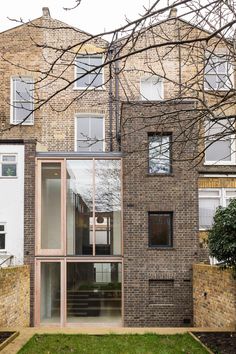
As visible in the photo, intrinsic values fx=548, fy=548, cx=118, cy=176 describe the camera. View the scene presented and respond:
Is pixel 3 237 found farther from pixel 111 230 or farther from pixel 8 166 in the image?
pixel 111 230

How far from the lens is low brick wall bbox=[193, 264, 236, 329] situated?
1376 cm

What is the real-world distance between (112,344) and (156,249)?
8442 millimetres

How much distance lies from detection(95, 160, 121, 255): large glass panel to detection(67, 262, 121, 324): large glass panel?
2.31 ft

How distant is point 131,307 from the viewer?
19.1 meters

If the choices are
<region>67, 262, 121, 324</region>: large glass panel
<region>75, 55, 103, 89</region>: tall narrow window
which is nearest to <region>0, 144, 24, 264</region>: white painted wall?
<region>67, 262, 121, 324</region>: large glass panel

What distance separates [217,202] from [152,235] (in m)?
3.33

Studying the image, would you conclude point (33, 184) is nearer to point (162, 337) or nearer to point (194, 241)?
point (194, 241)

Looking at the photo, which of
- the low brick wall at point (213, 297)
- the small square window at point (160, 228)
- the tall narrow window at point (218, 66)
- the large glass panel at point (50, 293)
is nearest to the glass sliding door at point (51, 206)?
the large glass panel at point (50, 293)

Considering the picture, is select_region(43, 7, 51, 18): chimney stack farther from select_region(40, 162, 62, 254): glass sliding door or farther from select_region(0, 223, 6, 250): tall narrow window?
select_region(0, 223, 6, 250): tall narrow window

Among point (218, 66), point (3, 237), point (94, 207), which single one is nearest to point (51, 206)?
point (94, 207)

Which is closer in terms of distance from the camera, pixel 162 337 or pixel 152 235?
pixel 162 337

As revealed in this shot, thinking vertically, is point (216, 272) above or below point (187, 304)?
above

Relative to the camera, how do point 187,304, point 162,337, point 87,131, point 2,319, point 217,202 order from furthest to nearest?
point 87,131 < point 217,202 < point 187,304 < point 2,319 < point 162,337

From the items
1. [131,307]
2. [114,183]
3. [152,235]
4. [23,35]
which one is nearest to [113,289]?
[131,307]
